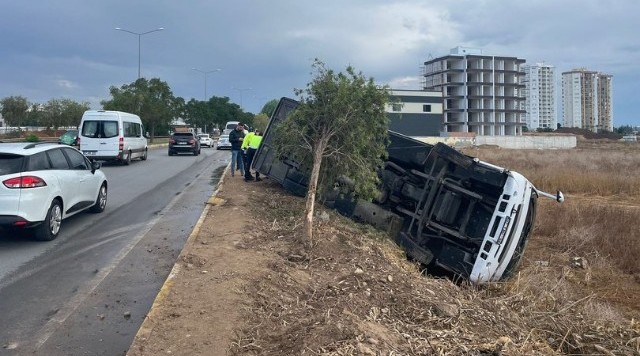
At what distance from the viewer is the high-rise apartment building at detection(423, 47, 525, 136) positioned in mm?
106688

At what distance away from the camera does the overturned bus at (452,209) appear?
326 inches

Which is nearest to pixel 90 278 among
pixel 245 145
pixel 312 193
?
pixel 312 193

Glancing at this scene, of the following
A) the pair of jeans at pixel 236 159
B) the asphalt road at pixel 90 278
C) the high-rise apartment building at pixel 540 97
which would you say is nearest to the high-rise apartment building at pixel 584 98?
the high-rise apartment building at pixel 540 97

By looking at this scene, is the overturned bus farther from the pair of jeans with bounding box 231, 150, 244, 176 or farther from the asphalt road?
the pair of jeans with bounding box 231, 150, 244, 176

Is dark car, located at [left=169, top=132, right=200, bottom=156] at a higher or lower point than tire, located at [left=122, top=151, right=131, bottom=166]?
higher

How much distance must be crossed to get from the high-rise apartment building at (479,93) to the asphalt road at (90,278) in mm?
99483

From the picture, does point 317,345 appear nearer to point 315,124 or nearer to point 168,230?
point 315,124

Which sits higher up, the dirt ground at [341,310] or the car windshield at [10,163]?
the car windshield at [10,163]

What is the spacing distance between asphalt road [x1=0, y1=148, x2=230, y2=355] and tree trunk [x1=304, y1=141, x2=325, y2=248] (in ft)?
6.37

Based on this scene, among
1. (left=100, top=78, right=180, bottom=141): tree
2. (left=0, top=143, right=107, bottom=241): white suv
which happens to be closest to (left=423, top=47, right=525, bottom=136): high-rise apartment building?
(left=100, top=78, right=180, bottom=141): tree

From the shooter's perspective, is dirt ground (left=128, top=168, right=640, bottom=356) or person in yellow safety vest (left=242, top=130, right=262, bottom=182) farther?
person in yellow safety vest (left=242, top=130, right=262, bottom=182)

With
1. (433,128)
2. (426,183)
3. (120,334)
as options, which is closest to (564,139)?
(433,128)

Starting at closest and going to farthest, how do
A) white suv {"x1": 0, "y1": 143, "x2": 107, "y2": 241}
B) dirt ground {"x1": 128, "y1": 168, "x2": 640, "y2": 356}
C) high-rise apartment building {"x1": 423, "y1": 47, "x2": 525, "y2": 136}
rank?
dirt ground {"x1": 128, "y1": 168, "x2": 640, "y2": 356}, white suv {"x1": 0, "y1": 143, "x2": 107, "y2": 241}, high-rise apartment building {"x1": 423, "y1": 47, "x2": 525, "y2": 136}

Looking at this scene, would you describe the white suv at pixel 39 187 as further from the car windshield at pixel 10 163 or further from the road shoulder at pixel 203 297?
the road shoulder at pixel 203 297
